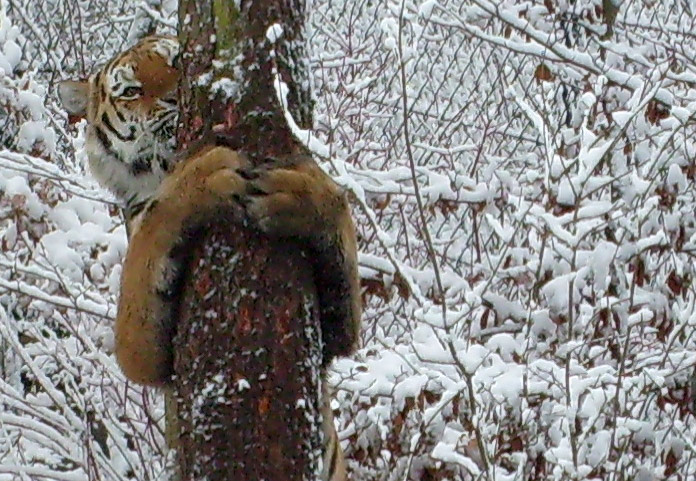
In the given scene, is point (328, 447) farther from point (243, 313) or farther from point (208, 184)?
point (208, 184)

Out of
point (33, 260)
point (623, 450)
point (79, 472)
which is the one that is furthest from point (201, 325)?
point (33, 260)

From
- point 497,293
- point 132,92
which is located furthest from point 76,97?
point 497,293

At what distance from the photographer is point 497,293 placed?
540cm

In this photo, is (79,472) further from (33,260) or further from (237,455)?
(237,455)

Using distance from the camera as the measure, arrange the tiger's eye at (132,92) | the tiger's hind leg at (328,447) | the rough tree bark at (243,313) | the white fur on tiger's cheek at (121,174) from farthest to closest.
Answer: the tiger's eye at (132,92), the white fur on tiger's cheek at (121,174), the tiger's hind leg at (328,447), the rough tree bark at (243,313)

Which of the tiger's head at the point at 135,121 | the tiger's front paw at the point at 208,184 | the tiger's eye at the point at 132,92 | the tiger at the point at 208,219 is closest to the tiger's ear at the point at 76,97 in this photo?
the tiger's head at the point at 135,121

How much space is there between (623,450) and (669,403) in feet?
2.95

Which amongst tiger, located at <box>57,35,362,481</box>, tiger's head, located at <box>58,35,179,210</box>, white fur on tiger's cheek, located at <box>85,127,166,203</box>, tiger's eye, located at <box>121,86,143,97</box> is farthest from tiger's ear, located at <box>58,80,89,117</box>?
tiger, located at <box>57,35,362,481</box>

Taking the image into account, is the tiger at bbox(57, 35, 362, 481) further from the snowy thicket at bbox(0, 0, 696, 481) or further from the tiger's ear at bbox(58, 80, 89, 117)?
the tiger's ear at bbox(58, 80, 89, 117)

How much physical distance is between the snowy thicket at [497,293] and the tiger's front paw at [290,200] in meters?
1.26

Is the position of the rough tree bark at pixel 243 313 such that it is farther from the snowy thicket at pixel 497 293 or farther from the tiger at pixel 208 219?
the snowy thicket at pixel 497 293

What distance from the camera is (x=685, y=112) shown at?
471 centimetres

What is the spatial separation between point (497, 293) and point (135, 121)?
2591 millimetres

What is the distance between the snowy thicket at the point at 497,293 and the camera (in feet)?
14.0
